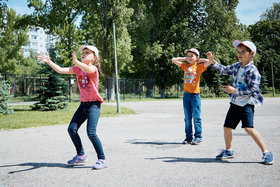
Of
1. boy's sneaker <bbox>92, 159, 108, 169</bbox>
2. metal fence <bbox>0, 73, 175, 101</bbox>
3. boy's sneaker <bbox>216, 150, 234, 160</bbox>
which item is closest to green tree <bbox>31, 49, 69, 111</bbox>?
metal fence <bbox>0, 73, 175, 101</bbox>

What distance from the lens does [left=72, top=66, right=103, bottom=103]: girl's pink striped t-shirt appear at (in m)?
3.86

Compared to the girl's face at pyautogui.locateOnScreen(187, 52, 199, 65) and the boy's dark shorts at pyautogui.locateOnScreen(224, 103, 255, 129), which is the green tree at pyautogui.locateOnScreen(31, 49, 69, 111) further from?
the boy's dark shorts at pyautogui.locateOnScreen(224, 103, 255, 129)

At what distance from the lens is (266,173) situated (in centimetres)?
345

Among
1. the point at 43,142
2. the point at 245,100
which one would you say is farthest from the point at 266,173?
the point at 43,142

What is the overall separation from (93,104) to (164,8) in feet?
99.5

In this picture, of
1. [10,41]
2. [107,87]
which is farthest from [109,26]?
[10,41]

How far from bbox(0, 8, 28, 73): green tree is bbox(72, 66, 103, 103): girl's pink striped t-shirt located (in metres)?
32.1

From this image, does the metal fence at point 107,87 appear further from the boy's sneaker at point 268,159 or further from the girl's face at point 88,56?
the boy's sneaker at point 268,159

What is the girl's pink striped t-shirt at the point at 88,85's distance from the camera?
386cm

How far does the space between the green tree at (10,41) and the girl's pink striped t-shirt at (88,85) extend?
A: 32117 millimetres

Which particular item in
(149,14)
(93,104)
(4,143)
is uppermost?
(149,14)

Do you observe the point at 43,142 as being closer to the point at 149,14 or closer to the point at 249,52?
the point at 249,52

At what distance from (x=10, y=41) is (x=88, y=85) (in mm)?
34608

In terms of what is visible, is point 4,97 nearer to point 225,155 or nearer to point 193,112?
point 193,112
